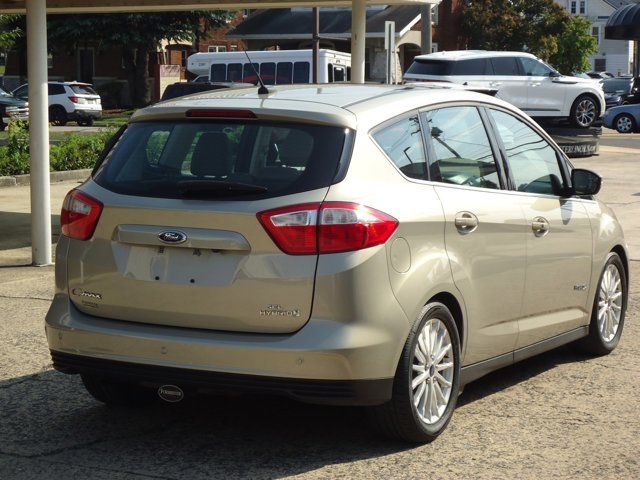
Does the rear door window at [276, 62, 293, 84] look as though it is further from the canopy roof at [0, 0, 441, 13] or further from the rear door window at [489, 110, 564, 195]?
the rear door window at [489, 110, 564, 195]

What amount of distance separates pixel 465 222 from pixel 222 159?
49.3 inches

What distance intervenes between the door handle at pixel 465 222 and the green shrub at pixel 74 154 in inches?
629

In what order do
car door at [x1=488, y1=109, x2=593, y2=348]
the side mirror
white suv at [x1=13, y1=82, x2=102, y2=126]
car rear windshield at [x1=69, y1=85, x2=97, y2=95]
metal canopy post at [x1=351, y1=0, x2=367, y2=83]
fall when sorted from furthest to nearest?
car rear windshield at [x1=69, y1=85, x2=97, y2=95] → white suv at [x1=13, y1=82, x2=102, y2=126] → metal canopy post at [x1=351, y1=0, x2=367, y2=83] → the side mirror → car door at [x1=488, y1=109, x2=593, y2=348]

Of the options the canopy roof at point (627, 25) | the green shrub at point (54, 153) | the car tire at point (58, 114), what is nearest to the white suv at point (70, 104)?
the car tire at point (58, 114)

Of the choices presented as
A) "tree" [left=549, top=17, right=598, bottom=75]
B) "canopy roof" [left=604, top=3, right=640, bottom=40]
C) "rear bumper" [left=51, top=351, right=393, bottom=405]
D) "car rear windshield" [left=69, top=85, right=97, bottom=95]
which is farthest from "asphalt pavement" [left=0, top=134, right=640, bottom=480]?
"tree" [left=549, top=17, right=598, bottom=75]

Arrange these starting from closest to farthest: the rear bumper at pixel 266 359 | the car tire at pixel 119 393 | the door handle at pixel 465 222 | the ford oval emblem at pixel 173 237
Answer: the rear bumper at pixel 266 359, the ford oval emblem at pixel 173 237, the door handle at pixel 465 222, the car tire at pixel 119 393

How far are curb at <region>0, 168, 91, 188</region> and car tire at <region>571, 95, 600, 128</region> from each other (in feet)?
48.0

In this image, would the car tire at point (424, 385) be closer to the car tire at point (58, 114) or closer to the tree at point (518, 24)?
the car tire at point (58, 114)

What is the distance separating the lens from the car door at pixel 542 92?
31.0 metres

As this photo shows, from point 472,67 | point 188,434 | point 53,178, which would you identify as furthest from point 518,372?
point 472,67

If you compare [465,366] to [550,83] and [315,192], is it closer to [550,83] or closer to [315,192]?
[315,192]

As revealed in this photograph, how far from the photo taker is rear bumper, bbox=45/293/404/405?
16.6 feet

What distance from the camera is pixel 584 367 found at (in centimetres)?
740

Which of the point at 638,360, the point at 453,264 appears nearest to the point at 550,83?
the point at 638,360
